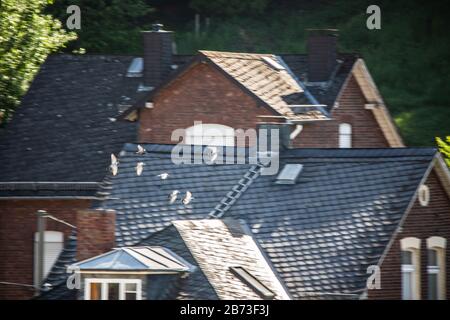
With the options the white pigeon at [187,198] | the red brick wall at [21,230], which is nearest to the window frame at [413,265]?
the white pigeon at [187,198]

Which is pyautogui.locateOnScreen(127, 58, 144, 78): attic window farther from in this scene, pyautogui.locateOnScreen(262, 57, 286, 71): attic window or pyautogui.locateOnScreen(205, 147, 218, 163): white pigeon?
pyautogui.locateOnScreen(205, 147, 218, 163): white pigeon

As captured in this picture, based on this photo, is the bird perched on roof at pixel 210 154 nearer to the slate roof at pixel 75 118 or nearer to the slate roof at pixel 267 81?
the slate roof at pixel 267 81

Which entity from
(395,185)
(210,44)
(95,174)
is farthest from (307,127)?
(210,44)

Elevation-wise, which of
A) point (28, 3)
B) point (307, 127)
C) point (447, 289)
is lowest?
point (447, 289)

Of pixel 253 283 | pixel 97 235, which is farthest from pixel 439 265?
pixel 97 235

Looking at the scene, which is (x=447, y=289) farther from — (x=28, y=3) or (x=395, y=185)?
(x=28, y=3)

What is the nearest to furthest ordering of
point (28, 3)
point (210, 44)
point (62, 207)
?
1. point (62, 207)
2. point (28, 3)
3. point (210, 44)

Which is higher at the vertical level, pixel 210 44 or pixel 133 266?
pixel 210 44
